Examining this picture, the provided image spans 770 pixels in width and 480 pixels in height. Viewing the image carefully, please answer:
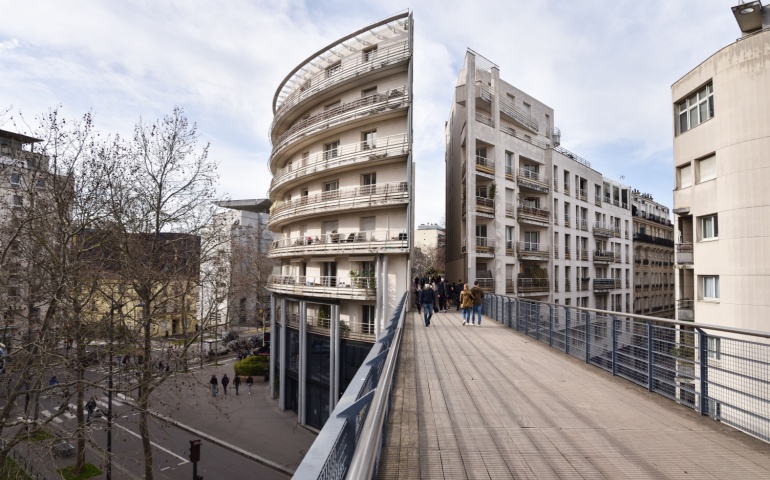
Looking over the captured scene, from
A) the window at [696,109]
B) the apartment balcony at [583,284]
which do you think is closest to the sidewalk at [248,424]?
the window at [696,109]

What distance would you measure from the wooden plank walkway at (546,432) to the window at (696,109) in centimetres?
1533

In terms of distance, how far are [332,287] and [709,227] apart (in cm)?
1811

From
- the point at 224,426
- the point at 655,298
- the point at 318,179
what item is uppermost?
the point at 318,179

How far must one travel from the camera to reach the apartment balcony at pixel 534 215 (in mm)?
28875

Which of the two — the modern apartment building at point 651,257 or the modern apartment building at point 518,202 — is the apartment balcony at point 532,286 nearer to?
the modern apartment building at point 518,202

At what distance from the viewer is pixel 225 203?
21641mm

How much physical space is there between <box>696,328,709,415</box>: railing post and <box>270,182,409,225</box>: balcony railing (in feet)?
52.7

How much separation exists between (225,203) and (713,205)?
2316 centimetres

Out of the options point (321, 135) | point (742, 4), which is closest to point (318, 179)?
point (321, 135)

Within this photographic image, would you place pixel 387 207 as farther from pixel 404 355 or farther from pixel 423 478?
pixel 423 478

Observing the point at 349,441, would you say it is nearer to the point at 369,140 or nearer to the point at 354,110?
the point at 369,140

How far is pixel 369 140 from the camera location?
23.0 m

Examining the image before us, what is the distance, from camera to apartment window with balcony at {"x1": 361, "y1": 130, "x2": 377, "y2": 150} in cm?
2252

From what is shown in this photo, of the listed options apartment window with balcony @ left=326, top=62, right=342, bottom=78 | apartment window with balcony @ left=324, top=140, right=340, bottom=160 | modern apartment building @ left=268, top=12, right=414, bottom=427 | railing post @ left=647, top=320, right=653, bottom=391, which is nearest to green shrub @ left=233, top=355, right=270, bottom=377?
modern apartment building @ left=268, top=12, right=414, bottom=427
